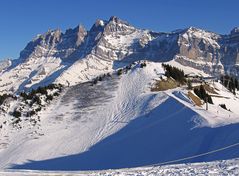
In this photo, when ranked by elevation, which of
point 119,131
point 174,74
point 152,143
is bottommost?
point 152,143

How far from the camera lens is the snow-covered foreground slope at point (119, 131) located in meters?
43.2

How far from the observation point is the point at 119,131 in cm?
5791

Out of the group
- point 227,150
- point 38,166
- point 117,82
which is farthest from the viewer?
point 117,82

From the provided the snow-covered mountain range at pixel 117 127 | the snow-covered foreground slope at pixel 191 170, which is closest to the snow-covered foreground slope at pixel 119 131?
the snow-covered mountain range at pixel 117 127

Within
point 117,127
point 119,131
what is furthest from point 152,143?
point 117,127

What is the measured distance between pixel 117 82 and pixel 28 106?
1688 centimetres

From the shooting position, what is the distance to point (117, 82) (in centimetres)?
8481

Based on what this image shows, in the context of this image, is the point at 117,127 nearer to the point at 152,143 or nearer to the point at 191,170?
the point at 152,143

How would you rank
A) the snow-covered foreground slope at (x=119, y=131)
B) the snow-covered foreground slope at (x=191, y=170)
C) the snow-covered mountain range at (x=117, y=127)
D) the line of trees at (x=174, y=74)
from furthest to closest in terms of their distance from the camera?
the line of trees at (x=174, y=74), the snow-covered foreground slope at (x=119, y=131), the snow-covered mountain range at (x=117, y=127), the snow-covered foreground slope at (x=191, y=170)

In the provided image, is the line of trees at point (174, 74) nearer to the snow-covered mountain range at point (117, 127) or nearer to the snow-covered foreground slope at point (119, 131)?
Result: the snow-covered mountain range at point (117, 127)

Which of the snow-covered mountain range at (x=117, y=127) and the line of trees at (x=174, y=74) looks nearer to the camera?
the snow-covered mountain range at (x=117, y=127)

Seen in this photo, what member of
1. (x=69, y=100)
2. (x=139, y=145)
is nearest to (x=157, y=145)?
(x=139, y=145)

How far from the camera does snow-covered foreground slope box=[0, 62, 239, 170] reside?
1702 inches

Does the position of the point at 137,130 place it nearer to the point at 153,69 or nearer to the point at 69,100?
the point at 69,100
